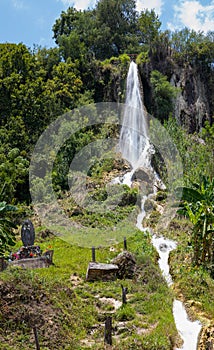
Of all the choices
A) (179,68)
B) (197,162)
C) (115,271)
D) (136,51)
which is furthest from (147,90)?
(115,271)

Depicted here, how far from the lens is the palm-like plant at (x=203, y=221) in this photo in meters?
17.9

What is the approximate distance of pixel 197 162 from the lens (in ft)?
95.8

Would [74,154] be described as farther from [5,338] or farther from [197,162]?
[5,338]

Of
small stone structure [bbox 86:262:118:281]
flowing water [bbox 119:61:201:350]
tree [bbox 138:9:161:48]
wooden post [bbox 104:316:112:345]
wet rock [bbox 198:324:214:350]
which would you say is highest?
tree [bbox 138:9:161:48]

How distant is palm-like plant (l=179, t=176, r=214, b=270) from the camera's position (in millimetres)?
17905

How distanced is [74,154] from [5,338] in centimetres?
2291

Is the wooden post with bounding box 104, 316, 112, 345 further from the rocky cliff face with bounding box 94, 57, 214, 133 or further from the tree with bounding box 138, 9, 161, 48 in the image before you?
the tree with bounding box 138, 9, 161, 48

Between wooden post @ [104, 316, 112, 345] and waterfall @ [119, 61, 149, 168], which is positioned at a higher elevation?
Result: waterfall @ [119, 61, 149, 168]

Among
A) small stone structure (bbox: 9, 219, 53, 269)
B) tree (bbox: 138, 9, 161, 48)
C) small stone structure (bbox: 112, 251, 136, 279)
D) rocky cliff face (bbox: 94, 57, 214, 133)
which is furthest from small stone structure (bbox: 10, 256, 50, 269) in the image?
tree (bbox: 138, 9, 161, 48)

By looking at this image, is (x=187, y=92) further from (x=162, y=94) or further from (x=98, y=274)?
(x=98, y=274)

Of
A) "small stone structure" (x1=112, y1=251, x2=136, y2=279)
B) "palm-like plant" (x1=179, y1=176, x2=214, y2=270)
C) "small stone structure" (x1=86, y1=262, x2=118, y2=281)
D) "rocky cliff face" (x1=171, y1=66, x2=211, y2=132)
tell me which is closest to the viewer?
"small stone structure" (x1=86, y1=262, x2=118, y2=281)

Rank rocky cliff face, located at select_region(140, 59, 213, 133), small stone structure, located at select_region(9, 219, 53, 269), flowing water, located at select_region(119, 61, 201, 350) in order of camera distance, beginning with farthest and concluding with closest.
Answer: rocky cliff face, located at select_region(140, 59, 213, 133) → flowing water, located at select_region(119, 61, 201, 350) → small stone structure, located at select_region(9, 219, 53, 269)

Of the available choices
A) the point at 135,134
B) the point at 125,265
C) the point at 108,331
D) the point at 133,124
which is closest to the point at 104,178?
the point at 135,134

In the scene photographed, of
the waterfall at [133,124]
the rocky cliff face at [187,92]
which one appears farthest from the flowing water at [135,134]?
the rocky cliff face at [187,92]
